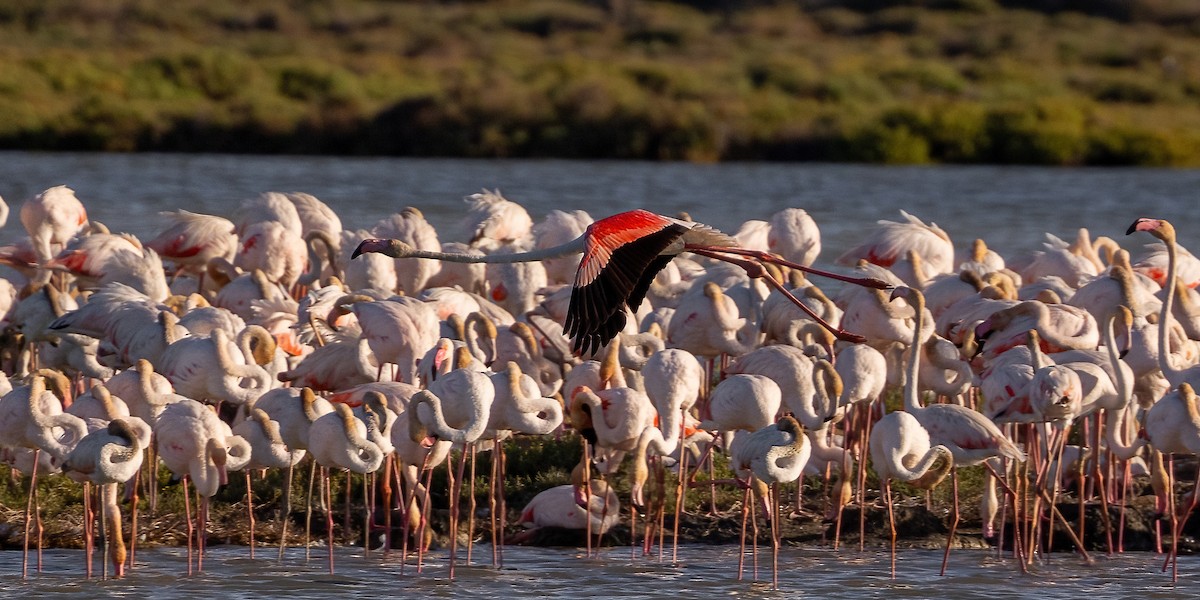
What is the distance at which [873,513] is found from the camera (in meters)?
7.95

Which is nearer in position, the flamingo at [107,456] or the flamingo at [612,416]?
the flamingo at [107,456]

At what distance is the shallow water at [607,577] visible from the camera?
6.97 meters

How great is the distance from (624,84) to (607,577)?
28.5m

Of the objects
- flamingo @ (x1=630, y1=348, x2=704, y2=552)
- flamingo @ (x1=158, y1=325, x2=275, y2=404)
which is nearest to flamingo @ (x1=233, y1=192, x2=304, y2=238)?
flamingo @ (x1=158, y1=325, x2=275, y2=404)

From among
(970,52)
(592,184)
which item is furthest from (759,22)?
(592,184)

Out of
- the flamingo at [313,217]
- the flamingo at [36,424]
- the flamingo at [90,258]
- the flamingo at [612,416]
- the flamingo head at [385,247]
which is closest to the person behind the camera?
the flamingo at [36,424]

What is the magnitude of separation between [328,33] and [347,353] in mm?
45103

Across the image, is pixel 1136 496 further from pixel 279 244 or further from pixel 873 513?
pixel 279 244

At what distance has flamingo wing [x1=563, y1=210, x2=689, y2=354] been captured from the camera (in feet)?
18.5

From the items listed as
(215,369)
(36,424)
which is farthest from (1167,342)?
(36,424)

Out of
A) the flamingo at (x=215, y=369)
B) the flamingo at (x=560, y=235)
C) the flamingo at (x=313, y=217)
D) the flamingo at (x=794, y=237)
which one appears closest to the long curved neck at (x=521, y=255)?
the flamingo at (x=215, y=369)

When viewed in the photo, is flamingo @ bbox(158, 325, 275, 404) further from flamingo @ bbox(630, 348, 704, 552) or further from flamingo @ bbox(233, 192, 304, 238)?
flamingo @ bbox(233, 192, 304, 238)

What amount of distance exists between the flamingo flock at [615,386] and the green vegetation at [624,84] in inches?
865

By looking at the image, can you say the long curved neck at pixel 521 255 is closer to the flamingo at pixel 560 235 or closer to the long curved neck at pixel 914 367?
the long curved neck at pixel 914 367
